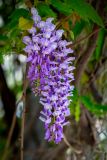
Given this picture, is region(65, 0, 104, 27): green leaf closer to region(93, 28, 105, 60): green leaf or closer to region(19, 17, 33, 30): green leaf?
region(19, 17, 33, 30): green leaf

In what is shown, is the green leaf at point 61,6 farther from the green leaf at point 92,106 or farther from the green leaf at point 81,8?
the green leaf at point 92,106

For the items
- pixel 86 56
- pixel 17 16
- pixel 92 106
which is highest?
pixel 17 16

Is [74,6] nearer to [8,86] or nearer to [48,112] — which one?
[48,112]

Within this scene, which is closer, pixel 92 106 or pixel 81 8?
pixel 81 8

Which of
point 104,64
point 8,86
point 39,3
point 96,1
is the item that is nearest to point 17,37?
point 39,3

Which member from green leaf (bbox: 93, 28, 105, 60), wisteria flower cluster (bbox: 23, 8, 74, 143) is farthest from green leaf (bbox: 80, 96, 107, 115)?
wisteria flower cluster (bbox: 23, 8, 74, 143)

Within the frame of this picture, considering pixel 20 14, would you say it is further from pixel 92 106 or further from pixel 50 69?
pixel 92 106

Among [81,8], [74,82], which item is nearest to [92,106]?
[74,82]

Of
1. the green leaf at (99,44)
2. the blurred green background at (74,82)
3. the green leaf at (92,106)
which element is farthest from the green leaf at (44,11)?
A: the green leaf at (92,106)
